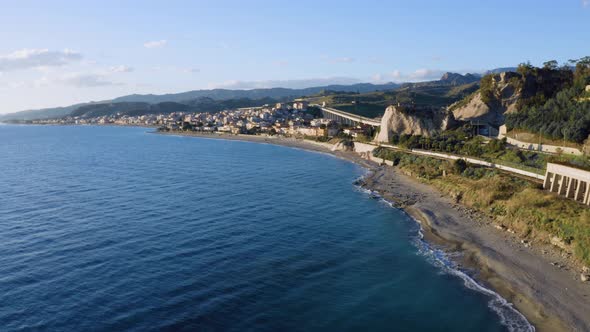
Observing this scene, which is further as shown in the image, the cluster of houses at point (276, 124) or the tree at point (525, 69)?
the cluster of houses at point (276, 124)

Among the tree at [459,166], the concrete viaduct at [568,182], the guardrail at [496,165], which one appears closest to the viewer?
the concrete viaduct at [568,182]

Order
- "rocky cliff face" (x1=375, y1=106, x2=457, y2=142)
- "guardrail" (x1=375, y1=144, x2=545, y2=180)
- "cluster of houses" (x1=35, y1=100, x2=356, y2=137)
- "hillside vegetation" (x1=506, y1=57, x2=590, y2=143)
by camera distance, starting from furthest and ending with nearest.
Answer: "cluster of houses" (x1=35, y1=100, x2=356, y2=137) < "rocky cliff face" (x1=375, y1=106, x2=457, y2=142) < "hillside vegetation" (x1=506, y1=57, x2=590, y2=143) < "guardrail" (x1=375, y1=144, x2=545, y2=180)

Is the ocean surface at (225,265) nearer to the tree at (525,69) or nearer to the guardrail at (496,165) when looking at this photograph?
the guardrail at (496,165)

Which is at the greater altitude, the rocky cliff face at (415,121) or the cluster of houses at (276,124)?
the rocky cliff face at (415,121)

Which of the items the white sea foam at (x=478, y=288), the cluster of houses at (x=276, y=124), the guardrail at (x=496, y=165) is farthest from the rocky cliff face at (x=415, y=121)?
A: the white sea foam at (x=478, y=288)

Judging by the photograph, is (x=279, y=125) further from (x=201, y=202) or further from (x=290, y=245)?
(x=290, y=245)

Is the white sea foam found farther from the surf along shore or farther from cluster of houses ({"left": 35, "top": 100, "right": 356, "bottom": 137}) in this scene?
cluster of houses ({"left": 35, "top": 100, "right": 356, "bottom": 137})

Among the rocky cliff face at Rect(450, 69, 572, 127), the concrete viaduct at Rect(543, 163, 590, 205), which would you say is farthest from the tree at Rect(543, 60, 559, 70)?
the concrete viaduct at Rect(543, 163, 590, 205)

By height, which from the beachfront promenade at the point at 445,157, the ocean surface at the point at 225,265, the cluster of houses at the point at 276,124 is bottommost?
the cluster of houses at the point at 276,124
